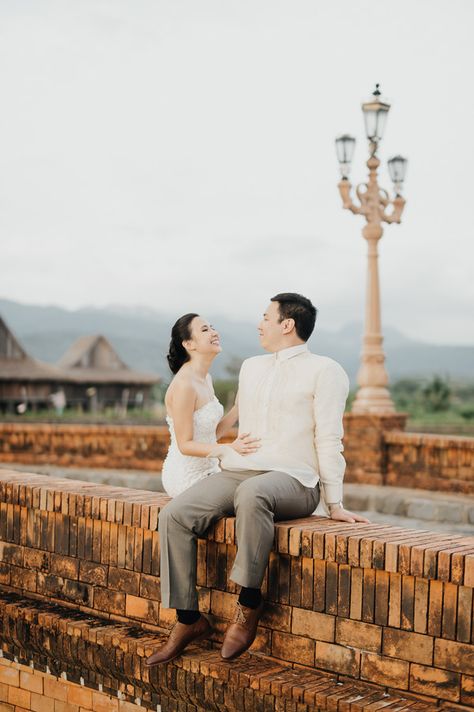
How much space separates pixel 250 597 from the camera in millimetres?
3994

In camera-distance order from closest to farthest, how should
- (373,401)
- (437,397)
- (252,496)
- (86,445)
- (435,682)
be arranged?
(435,682) < (252,496) < (373,401) < (86,445) < (437,397)

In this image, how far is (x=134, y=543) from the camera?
4668mm

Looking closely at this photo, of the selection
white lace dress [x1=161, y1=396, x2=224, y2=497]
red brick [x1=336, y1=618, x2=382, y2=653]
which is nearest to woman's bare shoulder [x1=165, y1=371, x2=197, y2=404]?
white lace dress [x1=161, y1=396, x2=224, y2=497]

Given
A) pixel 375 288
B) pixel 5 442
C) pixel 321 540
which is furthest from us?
pixel 5 442

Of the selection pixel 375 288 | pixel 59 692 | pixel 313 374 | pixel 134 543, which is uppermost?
pixel 375 288

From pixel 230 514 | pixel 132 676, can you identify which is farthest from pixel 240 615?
pixel 132 676

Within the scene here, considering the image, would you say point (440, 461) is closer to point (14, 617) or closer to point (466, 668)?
point (14, 617)

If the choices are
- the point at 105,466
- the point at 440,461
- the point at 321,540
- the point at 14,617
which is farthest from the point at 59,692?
the point at 105,466

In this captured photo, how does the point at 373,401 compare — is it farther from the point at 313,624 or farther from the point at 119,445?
the point at 313,624

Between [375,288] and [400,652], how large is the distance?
34.6ft

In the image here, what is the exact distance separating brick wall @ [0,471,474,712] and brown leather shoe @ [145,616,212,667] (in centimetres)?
6

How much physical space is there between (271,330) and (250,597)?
127 cm

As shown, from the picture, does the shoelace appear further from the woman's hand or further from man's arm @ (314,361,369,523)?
the woman's hand

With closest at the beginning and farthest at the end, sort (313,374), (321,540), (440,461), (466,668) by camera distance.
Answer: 1. (466,668)
2. (321,540)
3. (313,374)
4. (440,461)
